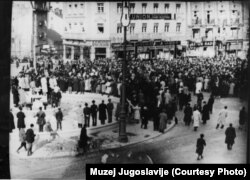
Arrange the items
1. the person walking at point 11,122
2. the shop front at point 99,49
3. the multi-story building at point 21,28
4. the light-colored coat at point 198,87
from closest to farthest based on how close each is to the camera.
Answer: the multi-story building at point 21,28 → the person walking at point 11,122 → the shop front at point 99,49 → the light-colored coat at point 198,87

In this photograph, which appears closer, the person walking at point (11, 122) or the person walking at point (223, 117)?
the person walking at point (11, 122)

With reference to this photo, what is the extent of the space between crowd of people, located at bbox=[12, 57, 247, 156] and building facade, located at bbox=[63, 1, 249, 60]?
0.48 feet

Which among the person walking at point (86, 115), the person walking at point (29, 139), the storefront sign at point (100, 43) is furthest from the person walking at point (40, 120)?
the storefront sign at point (100, 43)

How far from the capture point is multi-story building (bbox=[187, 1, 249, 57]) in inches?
228

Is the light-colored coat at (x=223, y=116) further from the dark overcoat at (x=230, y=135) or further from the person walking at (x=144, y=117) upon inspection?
the person walking at (x=144, y=117)

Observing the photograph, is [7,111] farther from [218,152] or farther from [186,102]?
[218,152]

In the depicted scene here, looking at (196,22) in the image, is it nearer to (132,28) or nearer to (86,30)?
(132,28)

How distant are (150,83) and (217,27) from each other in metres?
1.15

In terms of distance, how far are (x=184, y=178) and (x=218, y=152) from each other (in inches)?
27.4

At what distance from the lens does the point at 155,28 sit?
5.96 metres

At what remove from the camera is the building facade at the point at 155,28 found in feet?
18.9

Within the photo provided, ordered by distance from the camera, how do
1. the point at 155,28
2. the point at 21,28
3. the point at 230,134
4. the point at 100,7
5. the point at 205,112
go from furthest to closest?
the point at 205,112, the point at 155,28, the point at 230,134, the point at 100,7, the point at 21,28

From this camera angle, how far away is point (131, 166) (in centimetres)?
571

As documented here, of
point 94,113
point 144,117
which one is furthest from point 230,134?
point 94,113
